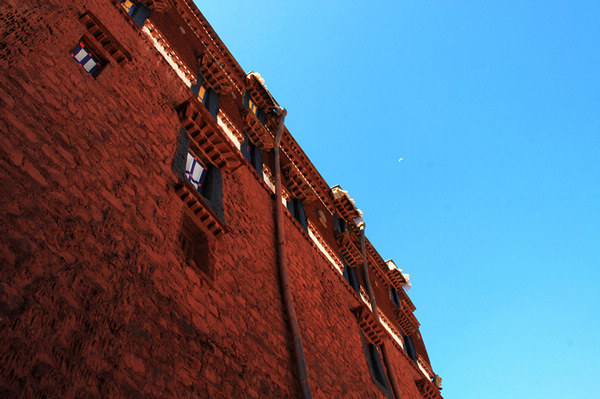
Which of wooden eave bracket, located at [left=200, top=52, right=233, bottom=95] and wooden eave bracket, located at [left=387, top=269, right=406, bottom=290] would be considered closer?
wooden eave bracket, located at [left=200, top=52, right=233, bottom=95]

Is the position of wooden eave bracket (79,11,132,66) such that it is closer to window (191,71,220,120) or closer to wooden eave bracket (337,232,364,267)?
window (191,71,220,120)

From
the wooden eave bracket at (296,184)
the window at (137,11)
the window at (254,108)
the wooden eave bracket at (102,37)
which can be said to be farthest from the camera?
the wooden eave bracket at (296,184)

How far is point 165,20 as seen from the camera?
925 cm

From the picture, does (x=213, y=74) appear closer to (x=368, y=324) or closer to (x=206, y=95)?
(x=206, y=95)

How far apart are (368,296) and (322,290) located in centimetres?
419

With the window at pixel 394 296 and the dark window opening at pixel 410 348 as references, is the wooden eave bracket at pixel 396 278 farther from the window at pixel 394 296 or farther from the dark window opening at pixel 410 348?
the dark window opening at pixel 410 348

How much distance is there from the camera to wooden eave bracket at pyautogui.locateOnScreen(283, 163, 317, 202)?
12.0 meters

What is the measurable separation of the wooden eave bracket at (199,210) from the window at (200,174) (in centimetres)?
29

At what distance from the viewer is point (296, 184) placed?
474 inches

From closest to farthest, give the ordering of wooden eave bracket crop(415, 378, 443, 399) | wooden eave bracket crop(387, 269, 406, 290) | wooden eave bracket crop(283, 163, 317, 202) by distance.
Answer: wooden eave bracket crop(283, 163, 317, 202) → wooden eave bracket crop(415, 378, 443, 399) → wooden eave bracket crop(387, 269, 406, 290)

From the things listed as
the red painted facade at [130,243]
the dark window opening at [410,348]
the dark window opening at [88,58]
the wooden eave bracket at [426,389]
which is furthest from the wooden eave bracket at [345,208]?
the dark window opening at [88,58]

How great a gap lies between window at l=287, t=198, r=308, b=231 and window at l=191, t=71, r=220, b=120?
289 cm

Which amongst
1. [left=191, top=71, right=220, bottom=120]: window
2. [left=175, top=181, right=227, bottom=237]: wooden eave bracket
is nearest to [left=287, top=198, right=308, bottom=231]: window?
[left=191, top=71, right=220, bottom=120]: window

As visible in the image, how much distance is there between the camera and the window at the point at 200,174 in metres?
6.57
